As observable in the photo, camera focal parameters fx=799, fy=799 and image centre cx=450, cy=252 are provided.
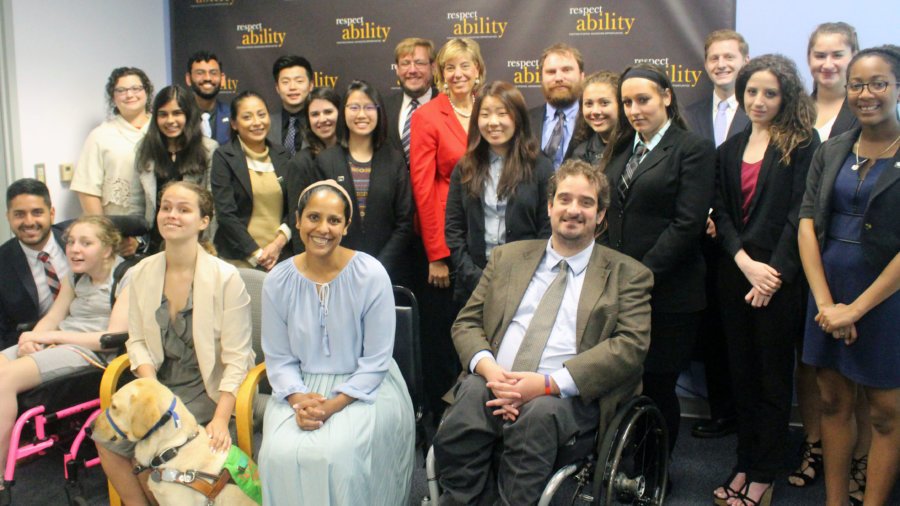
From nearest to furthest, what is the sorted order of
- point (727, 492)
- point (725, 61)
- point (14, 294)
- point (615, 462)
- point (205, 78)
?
point (615, 462), point (727, 492), point (14, 294), point (725, 61), point (205, 78)

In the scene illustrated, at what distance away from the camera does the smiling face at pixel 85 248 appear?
3.20 m

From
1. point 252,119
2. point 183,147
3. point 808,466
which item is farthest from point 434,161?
point 808,466

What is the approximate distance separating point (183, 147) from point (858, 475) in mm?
3178

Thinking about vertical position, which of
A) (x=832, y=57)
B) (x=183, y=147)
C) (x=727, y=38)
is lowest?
(x=183, y=147)

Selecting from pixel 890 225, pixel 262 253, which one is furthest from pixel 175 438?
pixel 890 225

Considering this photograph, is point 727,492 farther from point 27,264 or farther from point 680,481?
point 27,264

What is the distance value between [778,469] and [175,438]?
6.91 feet

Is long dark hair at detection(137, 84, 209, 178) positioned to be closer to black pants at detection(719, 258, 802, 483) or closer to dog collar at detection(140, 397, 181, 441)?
dog collar at detection(140, 397, 181, 441)

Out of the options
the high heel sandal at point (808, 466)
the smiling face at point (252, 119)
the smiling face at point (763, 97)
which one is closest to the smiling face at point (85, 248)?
the smiling face at point (252, 119)

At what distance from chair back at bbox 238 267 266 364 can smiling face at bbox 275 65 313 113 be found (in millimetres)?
1224

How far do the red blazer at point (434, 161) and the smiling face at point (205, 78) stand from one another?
4.49 feet

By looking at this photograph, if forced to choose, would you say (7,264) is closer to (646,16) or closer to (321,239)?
(321,239)

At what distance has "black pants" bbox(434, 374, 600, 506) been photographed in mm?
2275

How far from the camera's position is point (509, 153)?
125 inches
